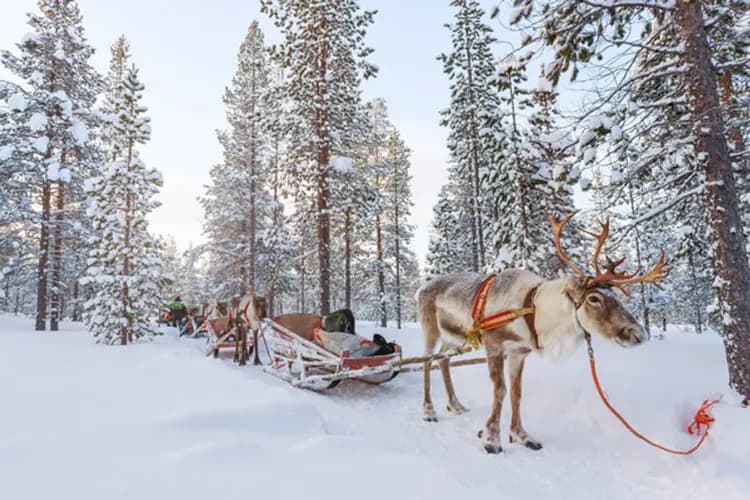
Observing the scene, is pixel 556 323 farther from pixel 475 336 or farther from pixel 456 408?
pixel 456 408

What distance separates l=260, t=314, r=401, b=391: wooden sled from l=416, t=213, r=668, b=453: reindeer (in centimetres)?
97

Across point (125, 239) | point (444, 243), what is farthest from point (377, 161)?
point (125, 239)

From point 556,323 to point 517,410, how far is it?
1.29m

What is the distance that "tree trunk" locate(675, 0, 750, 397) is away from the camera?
493 centimetres

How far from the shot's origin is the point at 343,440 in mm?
4152

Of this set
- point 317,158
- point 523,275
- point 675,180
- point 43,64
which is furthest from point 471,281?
point 43,64

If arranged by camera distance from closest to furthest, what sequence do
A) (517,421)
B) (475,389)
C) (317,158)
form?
(517,421), (475,389), (317,158)

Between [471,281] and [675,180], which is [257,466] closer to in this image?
[471,281]

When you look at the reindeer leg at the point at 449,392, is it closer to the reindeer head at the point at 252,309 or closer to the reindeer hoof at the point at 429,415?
the reindeer hoof at the point at 429,415

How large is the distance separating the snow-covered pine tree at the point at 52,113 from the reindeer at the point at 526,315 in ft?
59.8

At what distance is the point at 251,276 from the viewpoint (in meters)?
24.5

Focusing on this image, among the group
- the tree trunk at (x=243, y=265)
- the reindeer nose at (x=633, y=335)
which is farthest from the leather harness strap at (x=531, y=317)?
the tree trunk at (x=243, y=265)

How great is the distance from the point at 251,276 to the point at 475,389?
19.7 m

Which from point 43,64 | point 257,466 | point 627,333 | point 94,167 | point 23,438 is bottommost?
point 257,466
